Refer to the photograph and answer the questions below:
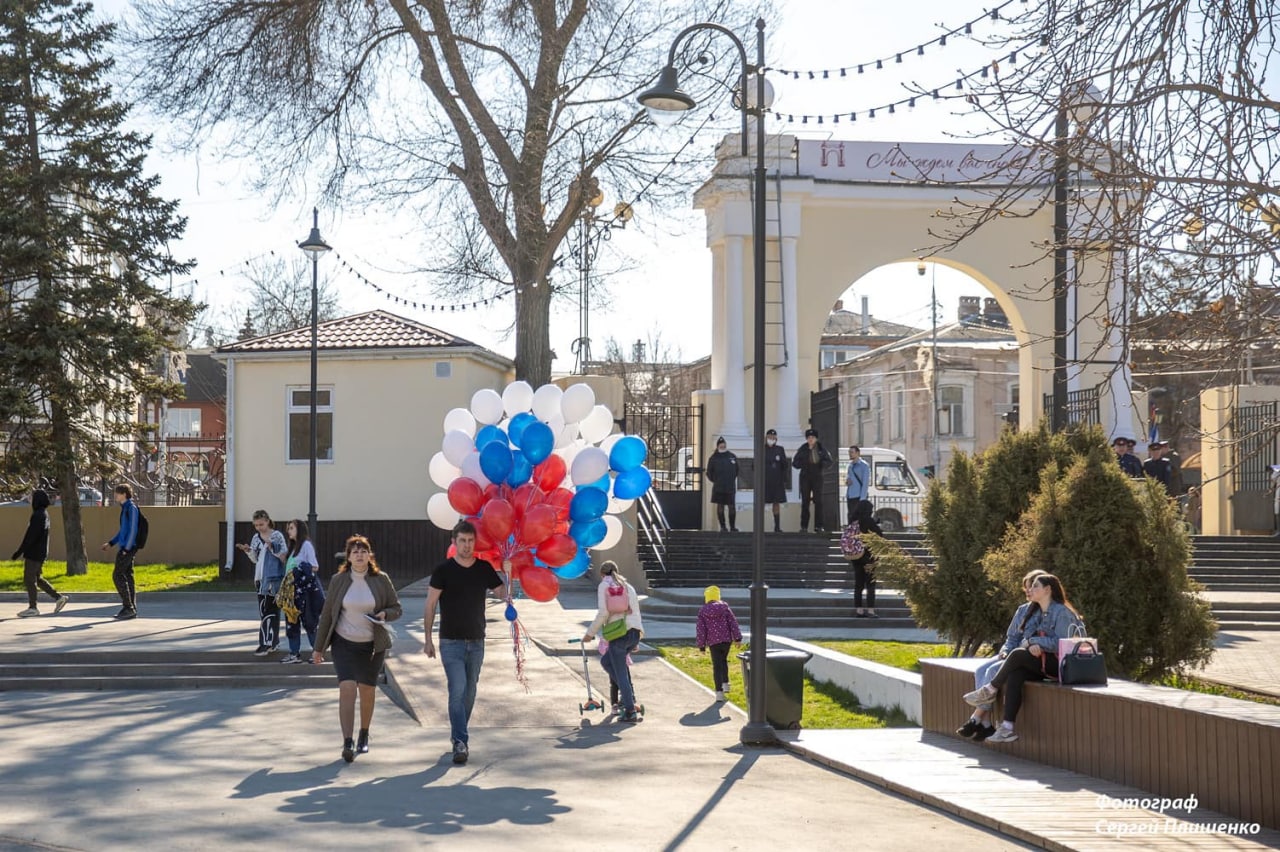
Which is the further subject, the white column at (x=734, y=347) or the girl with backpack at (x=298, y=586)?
the white column at (x=734, y=347)

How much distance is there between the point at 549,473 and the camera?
45.2 feet

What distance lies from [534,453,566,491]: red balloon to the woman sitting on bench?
472 cm

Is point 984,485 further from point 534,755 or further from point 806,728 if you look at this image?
point 534,755

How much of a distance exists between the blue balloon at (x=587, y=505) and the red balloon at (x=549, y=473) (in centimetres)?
27

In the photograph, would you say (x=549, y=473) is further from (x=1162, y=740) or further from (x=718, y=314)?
(x=718, y=314)

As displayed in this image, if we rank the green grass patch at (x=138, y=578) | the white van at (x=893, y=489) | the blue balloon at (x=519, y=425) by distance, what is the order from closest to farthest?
the blue balloon at (x=519, y=425)
the green grass patch at (x=138, y=578)
the white van at (x=893, y=489)

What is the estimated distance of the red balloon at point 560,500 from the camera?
13.6m

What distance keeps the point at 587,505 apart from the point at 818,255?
59.8ft

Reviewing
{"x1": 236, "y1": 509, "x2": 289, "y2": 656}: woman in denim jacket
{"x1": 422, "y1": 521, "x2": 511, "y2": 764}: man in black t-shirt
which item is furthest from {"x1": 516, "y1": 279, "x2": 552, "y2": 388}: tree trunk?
{"x1": 422, "y1": 521, "x2": 511, "y2": 764}: man in black t-shirt

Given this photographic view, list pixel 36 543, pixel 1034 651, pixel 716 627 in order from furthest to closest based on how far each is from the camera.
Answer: pixel 36 543
pixel 716 627
pixel 1034 651

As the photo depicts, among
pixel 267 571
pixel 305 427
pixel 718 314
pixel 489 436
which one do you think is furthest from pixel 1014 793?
pixel 305 427

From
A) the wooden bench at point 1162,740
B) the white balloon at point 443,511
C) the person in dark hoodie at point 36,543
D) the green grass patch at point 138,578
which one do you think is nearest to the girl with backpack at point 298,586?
the white balloon at point 443,511

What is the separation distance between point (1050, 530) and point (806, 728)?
293 centimetres

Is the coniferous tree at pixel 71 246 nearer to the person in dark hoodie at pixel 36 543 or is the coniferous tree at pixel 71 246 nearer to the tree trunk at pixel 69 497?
the tree trunk at pixel 69 497
